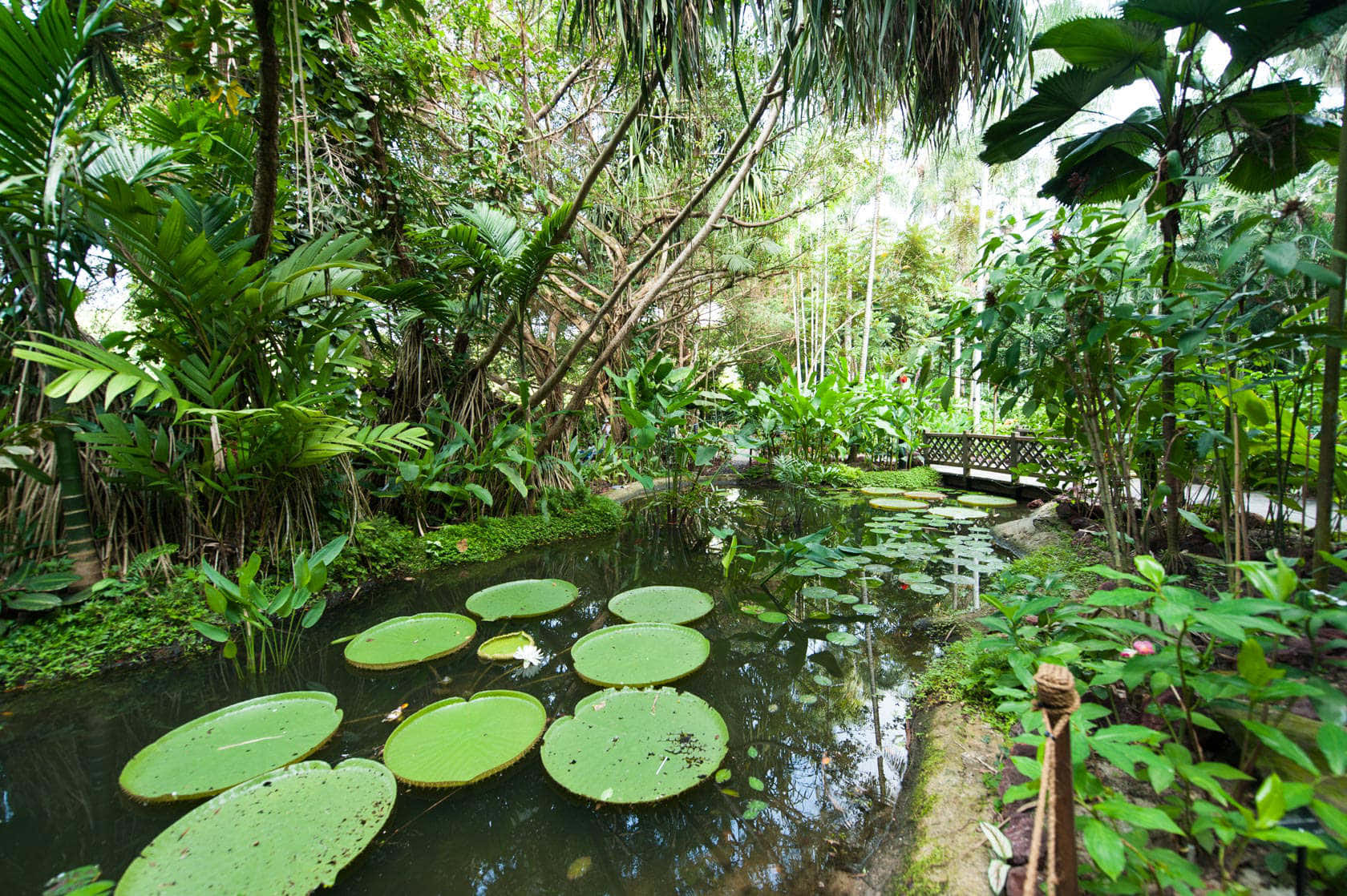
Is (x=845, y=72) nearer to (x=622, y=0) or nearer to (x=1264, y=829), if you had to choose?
(x=622, y=0)

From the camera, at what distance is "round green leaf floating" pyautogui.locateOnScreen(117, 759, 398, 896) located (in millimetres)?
864

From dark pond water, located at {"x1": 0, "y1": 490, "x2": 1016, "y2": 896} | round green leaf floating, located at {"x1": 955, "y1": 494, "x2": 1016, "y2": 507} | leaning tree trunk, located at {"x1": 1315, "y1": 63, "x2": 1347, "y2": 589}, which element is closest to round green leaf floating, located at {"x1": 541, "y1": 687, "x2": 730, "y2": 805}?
dark pond water, located at {"x1": 0, "y1": 490, "x2": 1016, "y2": 896}

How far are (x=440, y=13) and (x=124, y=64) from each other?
2100 mm

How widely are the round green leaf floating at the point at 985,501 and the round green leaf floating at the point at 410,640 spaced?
4.35 meters

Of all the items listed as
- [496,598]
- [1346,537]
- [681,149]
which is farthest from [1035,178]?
[496,598]

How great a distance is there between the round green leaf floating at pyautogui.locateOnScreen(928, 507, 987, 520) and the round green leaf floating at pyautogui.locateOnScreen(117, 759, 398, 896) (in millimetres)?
3437

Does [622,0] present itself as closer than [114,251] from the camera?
No

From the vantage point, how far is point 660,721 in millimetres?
1331

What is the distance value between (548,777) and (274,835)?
56 cm

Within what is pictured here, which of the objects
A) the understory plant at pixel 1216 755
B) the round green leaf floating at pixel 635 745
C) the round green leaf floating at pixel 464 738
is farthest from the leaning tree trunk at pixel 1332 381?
the round green leaf floating at pixel 464 738

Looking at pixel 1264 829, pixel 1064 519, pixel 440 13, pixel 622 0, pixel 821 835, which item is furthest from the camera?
pixel 440 13

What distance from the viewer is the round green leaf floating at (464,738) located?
45.8 inches

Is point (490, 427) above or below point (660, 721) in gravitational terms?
above

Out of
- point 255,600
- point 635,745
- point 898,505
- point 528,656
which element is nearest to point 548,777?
point 635,745
